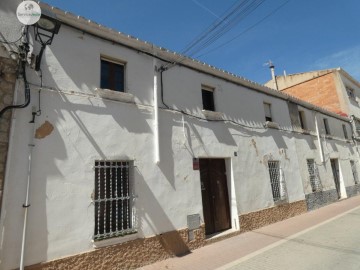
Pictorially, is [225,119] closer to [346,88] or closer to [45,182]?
[45,182]

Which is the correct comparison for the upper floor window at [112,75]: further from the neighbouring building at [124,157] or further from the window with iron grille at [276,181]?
the window with iron grille at [276,181]

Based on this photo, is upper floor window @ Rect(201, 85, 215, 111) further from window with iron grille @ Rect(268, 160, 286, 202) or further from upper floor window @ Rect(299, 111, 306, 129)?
upper floor window @ Rect(299, 111, 306, 129)

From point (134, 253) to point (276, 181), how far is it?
6.59m

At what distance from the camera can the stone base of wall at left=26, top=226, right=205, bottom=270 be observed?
4716 millimetres

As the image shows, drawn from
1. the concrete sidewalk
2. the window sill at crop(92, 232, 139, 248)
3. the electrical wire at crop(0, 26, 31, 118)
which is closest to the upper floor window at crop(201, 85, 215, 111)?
the concrete sidewalk

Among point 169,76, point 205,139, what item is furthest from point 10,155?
point 205,139

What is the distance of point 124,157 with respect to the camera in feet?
19.2

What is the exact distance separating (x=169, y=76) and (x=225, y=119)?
8.10 feet

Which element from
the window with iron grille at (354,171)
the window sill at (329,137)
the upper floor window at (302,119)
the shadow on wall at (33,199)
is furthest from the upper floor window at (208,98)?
the window with iron grille at (354,171)

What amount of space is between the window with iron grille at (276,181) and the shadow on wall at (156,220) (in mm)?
4894

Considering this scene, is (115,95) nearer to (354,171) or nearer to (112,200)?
A: (112,200)

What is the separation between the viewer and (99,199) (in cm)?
533

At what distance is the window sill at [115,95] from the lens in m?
5.77

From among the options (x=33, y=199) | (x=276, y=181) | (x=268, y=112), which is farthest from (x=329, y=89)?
(x=33, y=199)
